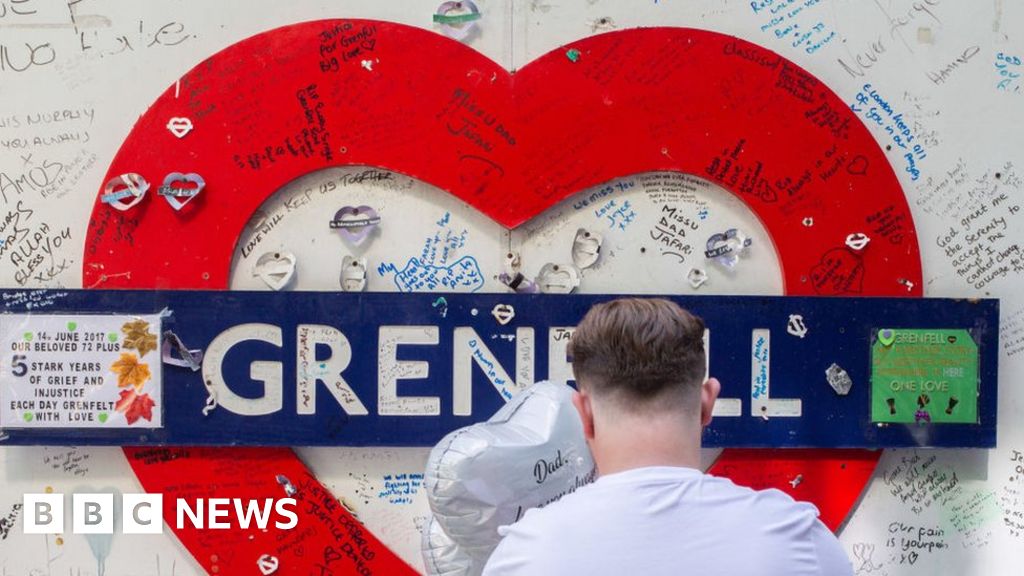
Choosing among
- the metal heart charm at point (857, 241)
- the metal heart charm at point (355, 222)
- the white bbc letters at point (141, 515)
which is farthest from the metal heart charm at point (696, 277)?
the white bbc letters at point (141, 515)

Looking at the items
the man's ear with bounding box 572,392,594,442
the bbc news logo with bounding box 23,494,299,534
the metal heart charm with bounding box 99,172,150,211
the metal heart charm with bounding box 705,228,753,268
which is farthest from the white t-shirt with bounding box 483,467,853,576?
the metal heart charm with bounding box 99,172,150,211

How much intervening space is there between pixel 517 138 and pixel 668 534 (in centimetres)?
→ 176

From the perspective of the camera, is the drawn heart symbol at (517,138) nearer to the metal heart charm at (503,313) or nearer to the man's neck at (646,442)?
the metal heart charm at (503,313)

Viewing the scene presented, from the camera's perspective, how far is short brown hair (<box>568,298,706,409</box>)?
136cm

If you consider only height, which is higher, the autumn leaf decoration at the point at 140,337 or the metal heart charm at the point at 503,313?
the metal heart charm at the point at 503,313

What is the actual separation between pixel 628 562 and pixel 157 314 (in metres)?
2.00

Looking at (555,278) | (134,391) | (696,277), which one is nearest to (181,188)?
(134,391)

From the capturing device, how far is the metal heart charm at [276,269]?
2.85 metres

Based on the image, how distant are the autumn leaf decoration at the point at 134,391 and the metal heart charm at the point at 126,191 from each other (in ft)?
1.45

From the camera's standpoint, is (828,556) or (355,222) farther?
(355,222)

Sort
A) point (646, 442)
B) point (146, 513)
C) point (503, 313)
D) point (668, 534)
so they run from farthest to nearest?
point (146, 513)
point (503, 313)
point (646, 442)
point (668, 534)

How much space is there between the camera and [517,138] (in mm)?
2799

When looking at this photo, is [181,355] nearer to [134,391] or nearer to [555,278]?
[134,391]

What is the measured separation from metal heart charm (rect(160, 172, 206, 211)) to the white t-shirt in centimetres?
187
